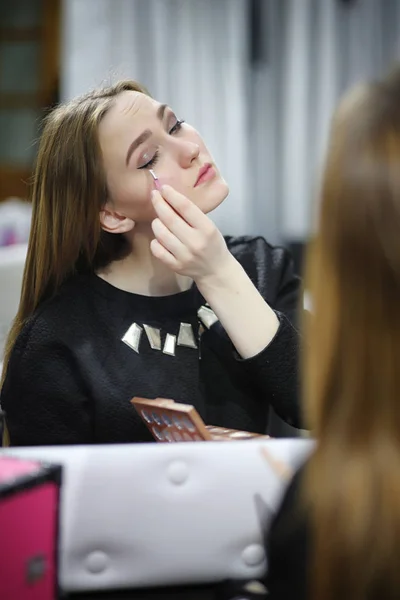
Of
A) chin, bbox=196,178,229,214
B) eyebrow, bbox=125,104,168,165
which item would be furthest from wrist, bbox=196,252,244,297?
eyebrow, bbox=125,104,168,165

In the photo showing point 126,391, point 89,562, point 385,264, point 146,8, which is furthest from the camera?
point 146,8

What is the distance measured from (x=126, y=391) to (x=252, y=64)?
2531mm

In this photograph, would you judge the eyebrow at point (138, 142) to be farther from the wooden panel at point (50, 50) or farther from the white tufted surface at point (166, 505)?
the wooden panel at point (50, 50)

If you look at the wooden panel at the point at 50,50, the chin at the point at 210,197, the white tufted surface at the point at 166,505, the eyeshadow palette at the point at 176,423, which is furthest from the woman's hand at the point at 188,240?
the wooden panel at the point at 50,50

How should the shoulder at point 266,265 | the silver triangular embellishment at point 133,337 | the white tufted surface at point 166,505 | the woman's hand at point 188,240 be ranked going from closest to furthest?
the white tufted surface at point 166,505
the woman's hand at point 188,240
the silver triangular embellishment at point 133,337
the shoulder at point 266,265

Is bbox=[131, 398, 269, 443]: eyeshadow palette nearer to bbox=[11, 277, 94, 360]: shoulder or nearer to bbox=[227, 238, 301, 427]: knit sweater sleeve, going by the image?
bbox=[227, 238, 301, 427]: knit sweater sleeve

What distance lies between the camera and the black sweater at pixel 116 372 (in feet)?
3.57

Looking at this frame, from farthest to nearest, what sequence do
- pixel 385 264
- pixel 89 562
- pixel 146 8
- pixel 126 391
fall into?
pixel 146 8 → pixel 126 391 → pixel 89 562 → pixel 385 264

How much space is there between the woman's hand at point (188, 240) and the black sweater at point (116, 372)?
0.13 meters

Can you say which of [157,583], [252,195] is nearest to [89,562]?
[157,583]

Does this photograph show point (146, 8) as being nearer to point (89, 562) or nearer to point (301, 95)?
point (301, 95)

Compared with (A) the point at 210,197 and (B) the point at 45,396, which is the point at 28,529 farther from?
(A) the point at 210,197

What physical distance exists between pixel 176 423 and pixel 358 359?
340 mm

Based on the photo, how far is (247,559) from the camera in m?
0.73
